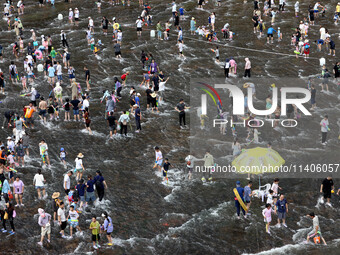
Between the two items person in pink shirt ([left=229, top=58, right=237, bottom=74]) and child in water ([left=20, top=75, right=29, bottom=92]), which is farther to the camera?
person in pink shirt ([left=229, top=58, right=237, bottom=74])

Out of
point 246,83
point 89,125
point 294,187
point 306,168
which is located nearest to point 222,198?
point 294,187

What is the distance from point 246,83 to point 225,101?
6.67 feet

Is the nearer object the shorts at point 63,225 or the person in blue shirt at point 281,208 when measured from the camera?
the shorts at point 63,225

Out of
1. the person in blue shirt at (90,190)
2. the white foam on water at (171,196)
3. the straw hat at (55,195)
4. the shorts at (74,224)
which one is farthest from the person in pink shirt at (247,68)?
the shorts at (74,224)

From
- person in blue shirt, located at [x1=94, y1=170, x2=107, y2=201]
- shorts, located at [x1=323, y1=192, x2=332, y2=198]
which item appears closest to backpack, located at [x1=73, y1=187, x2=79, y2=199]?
person in blue shirt, located at [x1=94, y1=170, x2=107, y2=201]

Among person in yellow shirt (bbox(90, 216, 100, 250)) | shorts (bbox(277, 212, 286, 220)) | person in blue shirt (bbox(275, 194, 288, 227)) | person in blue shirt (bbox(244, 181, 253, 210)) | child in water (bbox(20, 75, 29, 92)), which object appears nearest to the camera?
person in yellow shirt (bbox(90, 216, 100, 250))

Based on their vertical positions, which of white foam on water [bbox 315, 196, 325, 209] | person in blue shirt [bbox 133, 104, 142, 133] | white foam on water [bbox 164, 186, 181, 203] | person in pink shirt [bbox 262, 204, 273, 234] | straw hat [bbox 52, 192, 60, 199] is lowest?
white foam on water [bbox 315, 196, 325, 209]

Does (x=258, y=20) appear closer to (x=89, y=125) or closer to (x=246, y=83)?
(x=246, y=83)

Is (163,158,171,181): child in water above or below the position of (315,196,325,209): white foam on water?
above

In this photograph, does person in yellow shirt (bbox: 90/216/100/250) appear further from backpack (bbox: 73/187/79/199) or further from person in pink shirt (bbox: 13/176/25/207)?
person in pink shirt (bbox: 13/176/25/207)

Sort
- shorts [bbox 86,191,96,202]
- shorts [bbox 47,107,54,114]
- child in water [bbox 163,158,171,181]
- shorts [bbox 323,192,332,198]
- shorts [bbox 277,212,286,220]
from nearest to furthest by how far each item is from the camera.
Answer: shorts [bbox 277,212,286,220], shorts [bbox 86,191,96,202], shorts [bbox 323,192,332,198], child in water [bbox 163,158,171,181], shorts [bbox 47,107,54,114]

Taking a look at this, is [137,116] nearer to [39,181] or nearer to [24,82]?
[39,181]

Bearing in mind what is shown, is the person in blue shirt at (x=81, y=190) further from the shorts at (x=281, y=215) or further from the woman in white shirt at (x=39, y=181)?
the shorts at (x=281, y=215)

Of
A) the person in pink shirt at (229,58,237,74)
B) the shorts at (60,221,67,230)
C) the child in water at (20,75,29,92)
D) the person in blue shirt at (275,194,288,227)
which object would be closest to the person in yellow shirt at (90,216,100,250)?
the shorts at (60,221,67,230)
